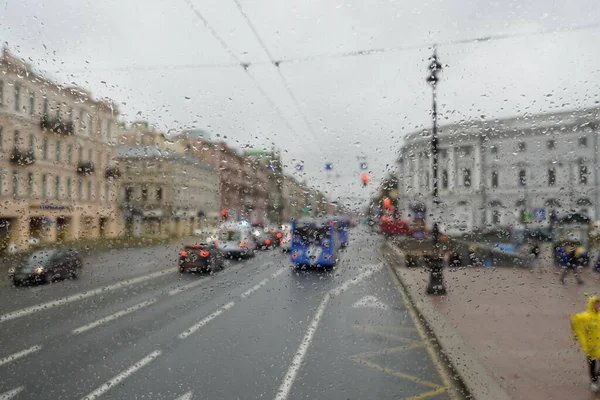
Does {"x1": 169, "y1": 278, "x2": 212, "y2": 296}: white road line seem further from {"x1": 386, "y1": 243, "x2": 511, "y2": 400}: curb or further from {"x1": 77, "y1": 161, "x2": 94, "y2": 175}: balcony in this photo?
{"x1": 386, "y1": 243, "x2": 511, "y2": 400}: curb

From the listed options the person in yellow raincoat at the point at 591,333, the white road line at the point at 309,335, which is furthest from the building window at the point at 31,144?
the person in yellow raincoat at the point at 591,333

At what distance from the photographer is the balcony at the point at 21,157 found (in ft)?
9.49

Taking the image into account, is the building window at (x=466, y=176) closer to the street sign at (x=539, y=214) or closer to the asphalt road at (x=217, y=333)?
the street sign at (x=539, y=214)

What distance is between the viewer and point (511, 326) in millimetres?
3246

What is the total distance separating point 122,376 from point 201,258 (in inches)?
54.7

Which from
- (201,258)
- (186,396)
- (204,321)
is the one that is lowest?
(186,396)

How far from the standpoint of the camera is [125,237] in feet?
8.54

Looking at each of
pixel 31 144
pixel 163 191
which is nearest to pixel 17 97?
pixel 31 144

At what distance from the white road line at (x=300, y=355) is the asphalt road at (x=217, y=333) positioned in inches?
Answer: 0.6

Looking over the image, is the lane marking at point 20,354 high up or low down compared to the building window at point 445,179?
down

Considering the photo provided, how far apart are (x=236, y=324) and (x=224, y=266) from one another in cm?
99

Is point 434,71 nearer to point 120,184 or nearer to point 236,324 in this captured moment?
point 120,184

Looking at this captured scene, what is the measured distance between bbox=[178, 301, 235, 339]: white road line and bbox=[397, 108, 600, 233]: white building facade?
57.3 inches

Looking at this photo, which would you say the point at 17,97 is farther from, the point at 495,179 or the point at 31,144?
the point at 495,179
